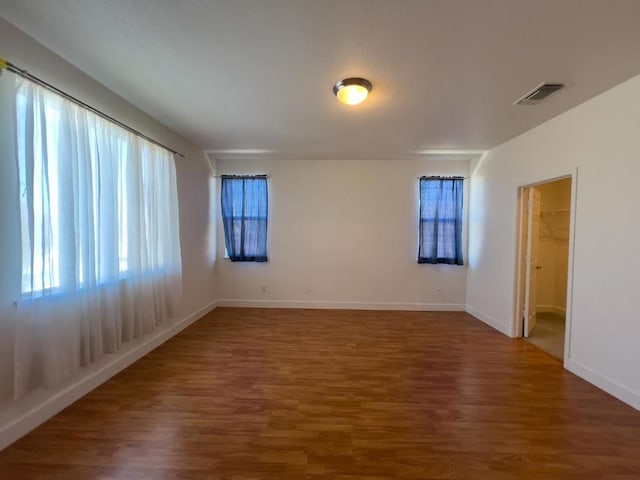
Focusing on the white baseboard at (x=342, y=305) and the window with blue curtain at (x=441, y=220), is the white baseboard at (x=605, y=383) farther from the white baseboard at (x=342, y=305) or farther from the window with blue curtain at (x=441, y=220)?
the window with blue curtain at (x=441, y=220)

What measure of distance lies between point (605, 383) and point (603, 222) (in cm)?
138

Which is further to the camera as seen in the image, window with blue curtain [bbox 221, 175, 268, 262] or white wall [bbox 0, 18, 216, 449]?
window with blue curtain [bbox 221, 175, 268, 262]

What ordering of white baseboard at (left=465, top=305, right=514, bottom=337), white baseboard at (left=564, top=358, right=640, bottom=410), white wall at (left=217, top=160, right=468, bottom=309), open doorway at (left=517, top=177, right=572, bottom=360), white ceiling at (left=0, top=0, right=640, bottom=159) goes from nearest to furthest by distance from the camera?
white ceiling at (left=0, top=0, right=640, bottom=159) < white baseboard at (left=564, top=358, right=640, bottom=410) < white baseboard at (left=465, top=305, right=514, bottom=337) < open doorway at (left=517, top=177, right=572, bottom=360) < white wall at (left=217, top=160, right=468, bottom=309)

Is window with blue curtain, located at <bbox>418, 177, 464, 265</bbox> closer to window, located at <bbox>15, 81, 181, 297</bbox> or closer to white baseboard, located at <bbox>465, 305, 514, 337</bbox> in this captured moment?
white baseboard, located at <bbox>465, 305, 514, 337</bbox>

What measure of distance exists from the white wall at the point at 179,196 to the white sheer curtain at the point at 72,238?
14 cm

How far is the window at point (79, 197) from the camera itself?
172 centimetres

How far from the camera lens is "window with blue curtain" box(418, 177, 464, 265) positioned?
4559 mm

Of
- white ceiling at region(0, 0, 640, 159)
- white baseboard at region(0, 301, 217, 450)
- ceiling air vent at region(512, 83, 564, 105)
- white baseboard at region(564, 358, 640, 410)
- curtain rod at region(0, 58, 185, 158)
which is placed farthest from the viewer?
ceiling air vent at region(512, 83, 564, 105)

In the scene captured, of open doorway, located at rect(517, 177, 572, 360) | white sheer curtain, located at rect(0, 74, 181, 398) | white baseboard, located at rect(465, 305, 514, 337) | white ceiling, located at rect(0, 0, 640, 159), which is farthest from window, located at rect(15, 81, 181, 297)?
open doorway, located at rect(517, 177, 572, 360)

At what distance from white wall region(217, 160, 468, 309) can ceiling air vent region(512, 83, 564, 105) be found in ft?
7.00

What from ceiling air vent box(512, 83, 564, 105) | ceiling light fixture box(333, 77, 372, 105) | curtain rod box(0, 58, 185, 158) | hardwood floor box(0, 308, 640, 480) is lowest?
hardwood floor box(0, 308, 640, 480)

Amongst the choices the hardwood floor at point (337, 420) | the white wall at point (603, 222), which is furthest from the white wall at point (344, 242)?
the white wall at point (603, 222)

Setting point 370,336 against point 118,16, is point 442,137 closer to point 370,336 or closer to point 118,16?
point 370,336

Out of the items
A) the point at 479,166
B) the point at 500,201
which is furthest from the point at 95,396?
the point at 479,166
